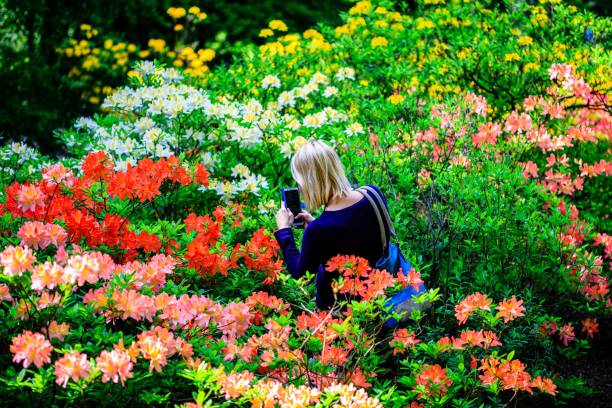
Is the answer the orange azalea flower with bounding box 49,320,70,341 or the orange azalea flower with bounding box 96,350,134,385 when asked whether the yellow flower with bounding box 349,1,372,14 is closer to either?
the orange azalea flower with bounding box 49,320,70,341

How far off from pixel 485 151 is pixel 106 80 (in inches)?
249

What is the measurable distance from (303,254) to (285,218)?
1.05 ft

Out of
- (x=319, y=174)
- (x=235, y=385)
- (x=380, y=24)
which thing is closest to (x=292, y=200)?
(x=319, y=174)

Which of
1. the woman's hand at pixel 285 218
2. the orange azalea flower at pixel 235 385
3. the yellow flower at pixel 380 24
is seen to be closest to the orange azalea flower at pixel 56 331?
the orange azalea flower at pixel 235 385

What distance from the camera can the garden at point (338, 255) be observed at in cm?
228

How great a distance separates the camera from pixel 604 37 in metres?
5.75

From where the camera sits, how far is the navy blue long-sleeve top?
2.77m

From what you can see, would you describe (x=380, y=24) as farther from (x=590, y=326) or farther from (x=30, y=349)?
(x=30, y=349)

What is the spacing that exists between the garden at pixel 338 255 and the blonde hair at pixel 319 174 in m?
0.36

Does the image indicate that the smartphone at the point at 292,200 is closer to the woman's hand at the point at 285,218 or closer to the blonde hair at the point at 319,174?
the woman's hand at the point at 285,218

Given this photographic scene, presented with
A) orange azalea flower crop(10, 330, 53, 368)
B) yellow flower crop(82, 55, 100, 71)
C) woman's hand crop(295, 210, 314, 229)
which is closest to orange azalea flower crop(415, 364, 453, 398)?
woman's hand crop(295, 210, 314, 229)

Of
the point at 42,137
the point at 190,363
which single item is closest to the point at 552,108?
the point at 190,363

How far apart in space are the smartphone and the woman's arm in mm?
157

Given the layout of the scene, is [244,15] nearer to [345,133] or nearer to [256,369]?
[345,133]
